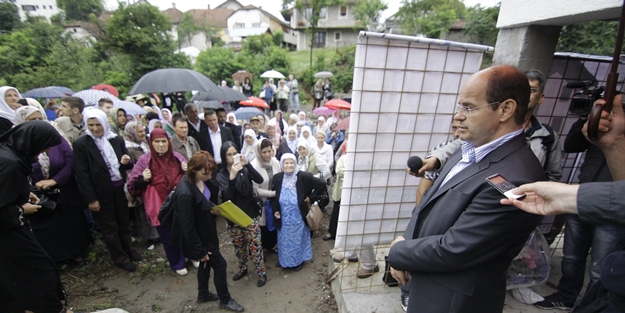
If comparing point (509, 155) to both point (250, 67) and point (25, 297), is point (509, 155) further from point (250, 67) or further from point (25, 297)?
point (250, 67)

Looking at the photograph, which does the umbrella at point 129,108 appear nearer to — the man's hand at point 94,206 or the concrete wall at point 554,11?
the man's hand at point 94,206

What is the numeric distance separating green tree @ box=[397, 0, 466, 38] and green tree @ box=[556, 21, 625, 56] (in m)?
13.9

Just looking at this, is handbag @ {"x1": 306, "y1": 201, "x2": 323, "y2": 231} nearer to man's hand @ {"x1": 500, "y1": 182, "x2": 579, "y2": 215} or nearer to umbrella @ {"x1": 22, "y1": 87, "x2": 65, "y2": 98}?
man's hand @ {"x1": 500, "y1": 182, "x2": 579, "y2": 215}

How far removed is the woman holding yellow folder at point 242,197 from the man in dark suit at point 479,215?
82.9 inches

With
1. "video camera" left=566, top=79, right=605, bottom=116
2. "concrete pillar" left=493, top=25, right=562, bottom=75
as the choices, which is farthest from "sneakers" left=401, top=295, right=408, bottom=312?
"concrete pillar" left=493, top=25, right=562, bottom=75

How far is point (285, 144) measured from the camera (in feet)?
15.8

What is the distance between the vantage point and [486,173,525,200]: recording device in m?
0.99

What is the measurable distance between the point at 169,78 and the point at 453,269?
5.20 m

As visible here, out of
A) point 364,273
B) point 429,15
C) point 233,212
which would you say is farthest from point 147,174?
point 429,15

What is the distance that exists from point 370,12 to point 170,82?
2622 centimetres

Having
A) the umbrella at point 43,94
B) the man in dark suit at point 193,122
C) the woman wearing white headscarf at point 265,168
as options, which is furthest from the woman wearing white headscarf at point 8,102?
the umbrella at point 43,94

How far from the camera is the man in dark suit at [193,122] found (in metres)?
4.59

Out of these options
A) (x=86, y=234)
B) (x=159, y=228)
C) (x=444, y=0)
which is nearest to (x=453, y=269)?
(x=159, y=228)

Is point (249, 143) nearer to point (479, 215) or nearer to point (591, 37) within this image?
point (479, 215)
